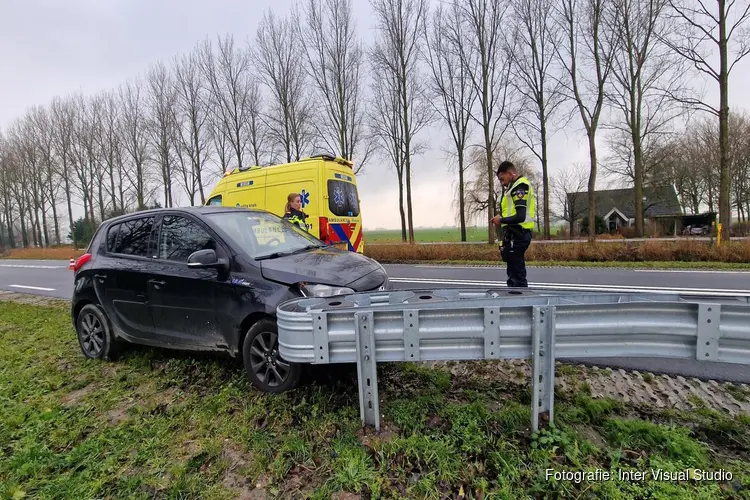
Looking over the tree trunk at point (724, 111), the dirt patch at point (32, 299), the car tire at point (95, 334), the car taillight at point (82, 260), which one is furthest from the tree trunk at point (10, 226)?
the tree trunk at point (724, 111)

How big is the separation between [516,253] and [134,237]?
4.69 meters

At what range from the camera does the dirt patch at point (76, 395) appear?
11.3 ft

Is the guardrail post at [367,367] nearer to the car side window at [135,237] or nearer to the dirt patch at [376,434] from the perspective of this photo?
the dirt patch at [376,434]

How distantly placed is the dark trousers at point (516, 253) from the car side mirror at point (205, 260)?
3631mm

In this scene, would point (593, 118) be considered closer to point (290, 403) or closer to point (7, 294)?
point (290, 403)

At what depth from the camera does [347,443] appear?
8.09 feet

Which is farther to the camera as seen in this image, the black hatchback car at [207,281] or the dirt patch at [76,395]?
the dirt patch at [76,395]

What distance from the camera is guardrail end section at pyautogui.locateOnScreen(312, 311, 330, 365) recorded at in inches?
95.3

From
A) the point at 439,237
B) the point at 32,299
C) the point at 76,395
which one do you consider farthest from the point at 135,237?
the point at 439,237

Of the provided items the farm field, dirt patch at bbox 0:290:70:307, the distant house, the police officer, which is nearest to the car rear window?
the police officer

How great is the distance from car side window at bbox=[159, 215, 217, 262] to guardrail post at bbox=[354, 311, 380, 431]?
1936mm

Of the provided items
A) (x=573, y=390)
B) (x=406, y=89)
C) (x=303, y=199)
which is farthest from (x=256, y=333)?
(x=406, y=89)

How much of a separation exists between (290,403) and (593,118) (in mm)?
21404

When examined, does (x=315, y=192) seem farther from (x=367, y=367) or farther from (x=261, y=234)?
(x=367, y=367)
